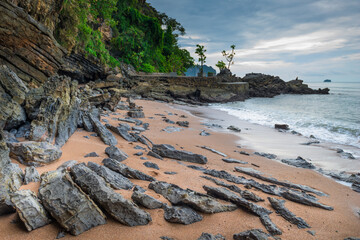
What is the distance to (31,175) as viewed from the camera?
2971mm

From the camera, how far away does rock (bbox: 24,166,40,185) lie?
2894 millimetres

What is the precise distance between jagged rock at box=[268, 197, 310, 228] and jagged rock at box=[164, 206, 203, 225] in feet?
4.53

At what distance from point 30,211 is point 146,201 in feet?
4.17

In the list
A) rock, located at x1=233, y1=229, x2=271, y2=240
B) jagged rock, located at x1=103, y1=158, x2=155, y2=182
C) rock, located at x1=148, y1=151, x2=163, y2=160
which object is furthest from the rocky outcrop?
rock, located at x1=233, y1=229, x2=271, y2=240

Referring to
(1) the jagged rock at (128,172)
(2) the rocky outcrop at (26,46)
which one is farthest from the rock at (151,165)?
(2) the rocky outcrop at (26,46)

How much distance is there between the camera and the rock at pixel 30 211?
218 cm

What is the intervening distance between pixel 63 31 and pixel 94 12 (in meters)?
8.11

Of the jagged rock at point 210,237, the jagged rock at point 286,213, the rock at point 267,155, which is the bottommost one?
the rock at point 267,155

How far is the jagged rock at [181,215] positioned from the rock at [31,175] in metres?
1.89

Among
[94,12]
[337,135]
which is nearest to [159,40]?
[94,12]

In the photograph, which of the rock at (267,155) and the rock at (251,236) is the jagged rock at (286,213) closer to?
the rock at (251,236)

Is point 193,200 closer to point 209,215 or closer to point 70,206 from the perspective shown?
point 209,215

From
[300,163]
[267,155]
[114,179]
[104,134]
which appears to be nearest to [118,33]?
[104,134]

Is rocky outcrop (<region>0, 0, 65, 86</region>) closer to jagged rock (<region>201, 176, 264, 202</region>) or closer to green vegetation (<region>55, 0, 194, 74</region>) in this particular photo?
green vegetation (<region>55, 0, 194, 74</region>)
